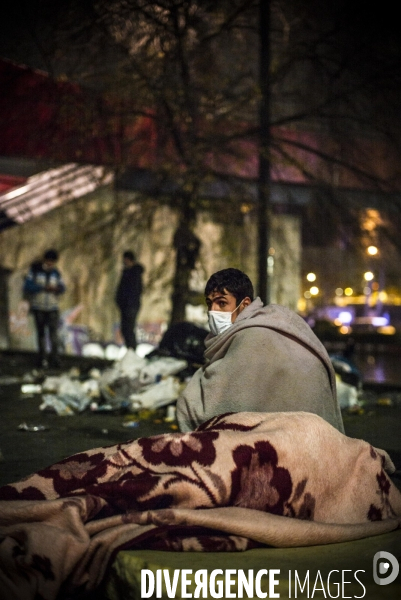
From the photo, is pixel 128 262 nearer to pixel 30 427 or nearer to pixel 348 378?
pixel 348 378

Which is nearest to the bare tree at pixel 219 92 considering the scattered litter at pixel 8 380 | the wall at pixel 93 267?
the wall at pixel 93 267

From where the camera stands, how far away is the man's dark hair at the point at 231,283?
4.42 meters

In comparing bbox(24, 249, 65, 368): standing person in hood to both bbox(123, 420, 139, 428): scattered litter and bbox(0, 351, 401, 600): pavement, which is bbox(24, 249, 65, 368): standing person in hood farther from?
bbox(123, 420, 139, 428): scattered litter

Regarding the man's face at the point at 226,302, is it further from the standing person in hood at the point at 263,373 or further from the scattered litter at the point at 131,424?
the scattered litter at the point at 131,424

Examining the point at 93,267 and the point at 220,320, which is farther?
the point at 93,267

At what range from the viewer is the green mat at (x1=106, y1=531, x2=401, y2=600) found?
3150 millimetres

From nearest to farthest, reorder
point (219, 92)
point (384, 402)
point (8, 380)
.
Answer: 1. point (384, 402)
2. point (8, 380)
3. point (219, 92)

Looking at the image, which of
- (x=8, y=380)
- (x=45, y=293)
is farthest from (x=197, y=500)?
(x=45, y=293)

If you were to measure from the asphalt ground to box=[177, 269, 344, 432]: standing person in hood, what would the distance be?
1855 millimetres

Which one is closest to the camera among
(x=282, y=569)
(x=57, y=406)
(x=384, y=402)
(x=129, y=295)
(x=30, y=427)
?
(x=282, y=569)

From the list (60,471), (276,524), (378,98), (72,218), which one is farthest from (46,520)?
(72,218)

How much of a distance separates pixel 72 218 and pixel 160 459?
1359 cm

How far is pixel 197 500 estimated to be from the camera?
353 cm

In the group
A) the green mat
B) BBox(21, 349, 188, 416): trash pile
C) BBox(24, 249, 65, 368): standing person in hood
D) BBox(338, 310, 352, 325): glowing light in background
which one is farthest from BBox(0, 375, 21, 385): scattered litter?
BBox(338, 310, 352, 325): glowing light in background
